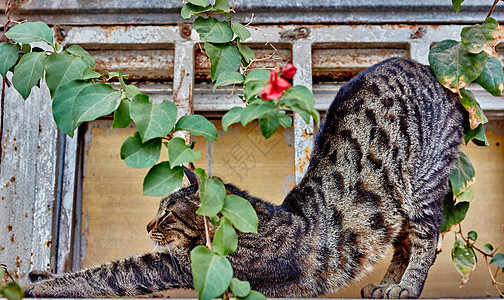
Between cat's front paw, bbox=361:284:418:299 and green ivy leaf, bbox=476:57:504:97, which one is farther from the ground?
green ivy leaf, bbox=476:57:504:97

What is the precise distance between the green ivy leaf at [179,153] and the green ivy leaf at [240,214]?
98 mm

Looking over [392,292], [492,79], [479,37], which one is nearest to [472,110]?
[492,79]

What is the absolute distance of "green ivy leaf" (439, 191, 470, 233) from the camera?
5.53 ft

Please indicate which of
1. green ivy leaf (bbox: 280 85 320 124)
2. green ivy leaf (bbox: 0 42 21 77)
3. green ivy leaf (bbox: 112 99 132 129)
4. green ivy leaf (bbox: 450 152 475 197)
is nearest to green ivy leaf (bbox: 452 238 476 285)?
green ivy leaf (bbox: 450 152 475 197)

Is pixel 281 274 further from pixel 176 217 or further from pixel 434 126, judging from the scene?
pixel 434 126

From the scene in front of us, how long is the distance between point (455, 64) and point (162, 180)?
0.92m

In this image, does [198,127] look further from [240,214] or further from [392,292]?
[392,292]

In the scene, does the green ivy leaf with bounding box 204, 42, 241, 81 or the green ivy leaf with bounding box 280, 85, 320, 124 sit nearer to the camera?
the green ivy leaf with bounding box 280, 85, 320, 124

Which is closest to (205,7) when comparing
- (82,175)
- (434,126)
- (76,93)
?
(76,93)

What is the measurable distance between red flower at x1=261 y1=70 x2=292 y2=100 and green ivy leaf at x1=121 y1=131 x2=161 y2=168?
0.25 meters

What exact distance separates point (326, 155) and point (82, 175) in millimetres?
892

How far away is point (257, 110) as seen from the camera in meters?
0.90

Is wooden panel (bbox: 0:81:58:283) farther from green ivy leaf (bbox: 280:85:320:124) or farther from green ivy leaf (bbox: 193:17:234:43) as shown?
green ivy leaf (bbox: 280:85:320:124)

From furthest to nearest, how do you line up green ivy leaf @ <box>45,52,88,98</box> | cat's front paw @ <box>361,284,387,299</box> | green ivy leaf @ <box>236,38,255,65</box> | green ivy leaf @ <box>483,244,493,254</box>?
green ivy leaf @ <box>483,244,493,254</box>, cat's front paw @ <box>361,284,387,299</box>, green ivy leaf @ <box>236,38,255,65</box>, green ivy leaf @ <box>45,52,88,98</box>
